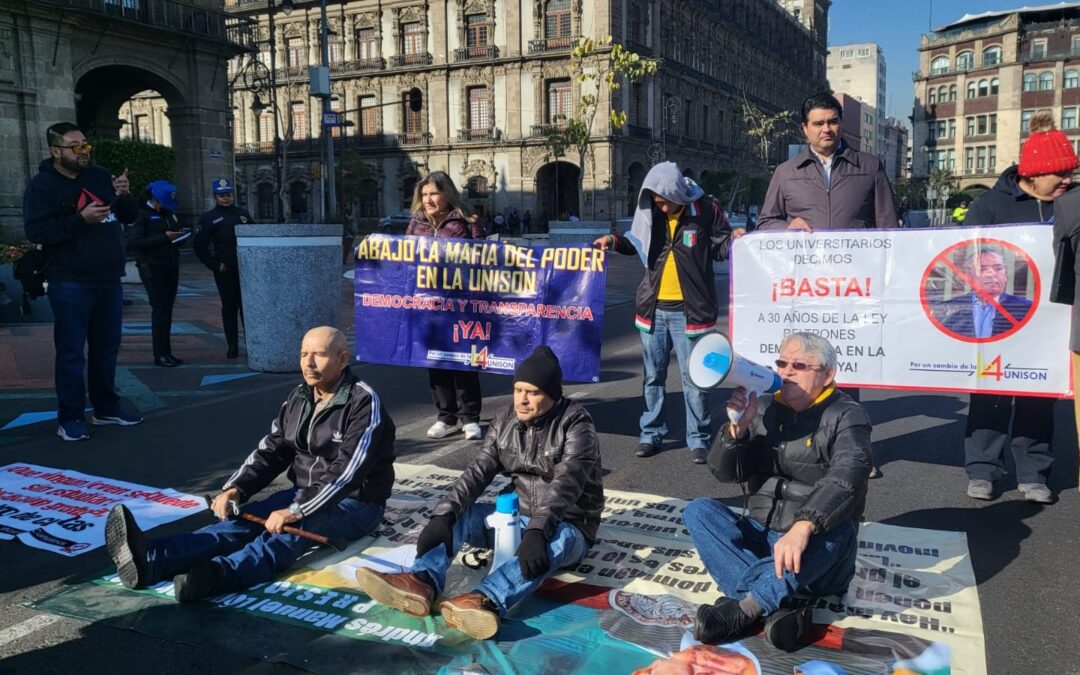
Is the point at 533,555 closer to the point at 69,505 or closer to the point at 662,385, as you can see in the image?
the point at 662,385

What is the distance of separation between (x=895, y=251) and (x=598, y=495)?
2.53 m

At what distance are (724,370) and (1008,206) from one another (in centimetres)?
268

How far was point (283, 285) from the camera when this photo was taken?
343 inches

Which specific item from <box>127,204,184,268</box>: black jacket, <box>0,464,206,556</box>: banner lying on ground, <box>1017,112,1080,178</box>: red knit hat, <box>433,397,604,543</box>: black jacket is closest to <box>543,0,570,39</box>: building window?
<box>127,204,184,268</box>: black jacket

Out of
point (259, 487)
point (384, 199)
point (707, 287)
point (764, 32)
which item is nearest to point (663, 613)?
point (259, 487)

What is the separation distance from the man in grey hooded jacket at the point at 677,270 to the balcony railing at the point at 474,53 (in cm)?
4500

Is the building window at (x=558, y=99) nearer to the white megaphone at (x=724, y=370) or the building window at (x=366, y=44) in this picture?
the building window at (x=366, y=44)

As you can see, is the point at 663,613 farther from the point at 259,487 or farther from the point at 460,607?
the point at 259,487

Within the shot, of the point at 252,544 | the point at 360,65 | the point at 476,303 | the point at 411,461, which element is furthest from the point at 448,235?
the point at 360,65

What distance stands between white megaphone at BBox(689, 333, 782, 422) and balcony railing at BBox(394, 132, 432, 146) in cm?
4911

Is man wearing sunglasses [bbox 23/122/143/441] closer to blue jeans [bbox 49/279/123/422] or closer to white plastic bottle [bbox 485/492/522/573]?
blue jeans [bbox 49/279/123/422]

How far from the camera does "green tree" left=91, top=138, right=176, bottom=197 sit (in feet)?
75.8

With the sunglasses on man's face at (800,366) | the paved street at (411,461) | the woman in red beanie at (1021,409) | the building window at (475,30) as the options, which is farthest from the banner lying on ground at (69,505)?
the building window at (475,30)

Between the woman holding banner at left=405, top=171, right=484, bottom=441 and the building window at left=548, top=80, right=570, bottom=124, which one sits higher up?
the building window at left=548, top=80, right=570, bottom=124
